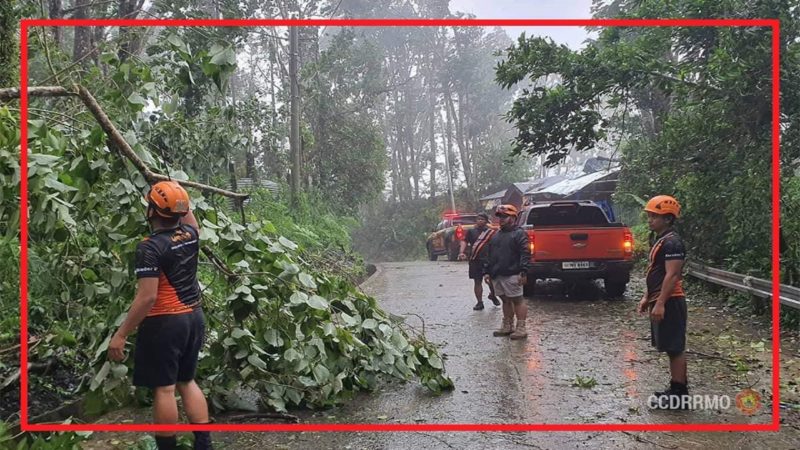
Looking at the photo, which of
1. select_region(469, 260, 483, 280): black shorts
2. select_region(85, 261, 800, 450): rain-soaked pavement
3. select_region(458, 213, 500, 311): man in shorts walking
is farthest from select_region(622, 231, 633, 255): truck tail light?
select_region(469, 260, 483, 280): black shorts

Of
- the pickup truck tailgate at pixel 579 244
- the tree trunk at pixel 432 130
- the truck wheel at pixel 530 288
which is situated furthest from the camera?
the tree trunk at pixel 432 130

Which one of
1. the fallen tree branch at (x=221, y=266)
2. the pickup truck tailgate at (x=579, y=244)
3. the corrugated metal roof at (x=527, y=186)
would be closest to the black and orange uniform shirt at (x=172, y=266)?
the fallen tree branch at (x=221, y=266)

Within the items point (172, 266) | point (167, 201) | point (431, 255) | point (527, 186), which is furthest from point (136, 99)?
point (527, 186)

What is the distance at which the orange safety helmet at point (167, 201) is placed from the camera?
3746 mm

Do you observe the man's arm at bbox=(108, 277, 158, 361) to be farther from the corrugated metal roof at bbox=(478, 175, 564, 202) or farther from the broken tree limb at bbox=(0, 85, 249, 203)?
the corrugated metal roof at bbox=(478, 175, 564, 202)

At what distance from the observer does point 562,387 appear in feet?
19.2

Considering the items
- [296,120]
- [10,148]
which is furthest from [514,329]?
[296,120]

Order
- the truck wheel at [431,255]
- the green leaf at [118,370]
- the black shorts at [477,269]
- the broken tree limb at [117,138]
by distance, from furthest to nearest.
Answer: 1. the truck wheel at [431,255]
2. the black shorts at [477,269]
3. the green leaf at [118,370]
4. the broken tree limb at [117,138]

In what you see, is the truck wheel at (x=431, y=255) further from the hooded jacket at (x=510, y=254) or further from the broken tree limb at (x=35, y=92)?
the broken tree limb at (x=35, y=92)

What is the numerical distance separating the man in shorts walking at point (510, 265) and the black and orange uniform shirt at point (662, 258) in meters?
2.58

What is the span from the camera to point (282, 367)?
5.24 m

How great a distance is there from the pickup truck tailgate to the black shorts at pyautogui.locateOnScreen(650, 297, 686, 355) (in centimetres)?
509

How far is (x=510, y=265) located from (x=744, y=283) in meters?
3.07

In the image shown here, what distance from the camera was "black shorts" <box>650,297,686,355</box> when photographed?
5.07 m
